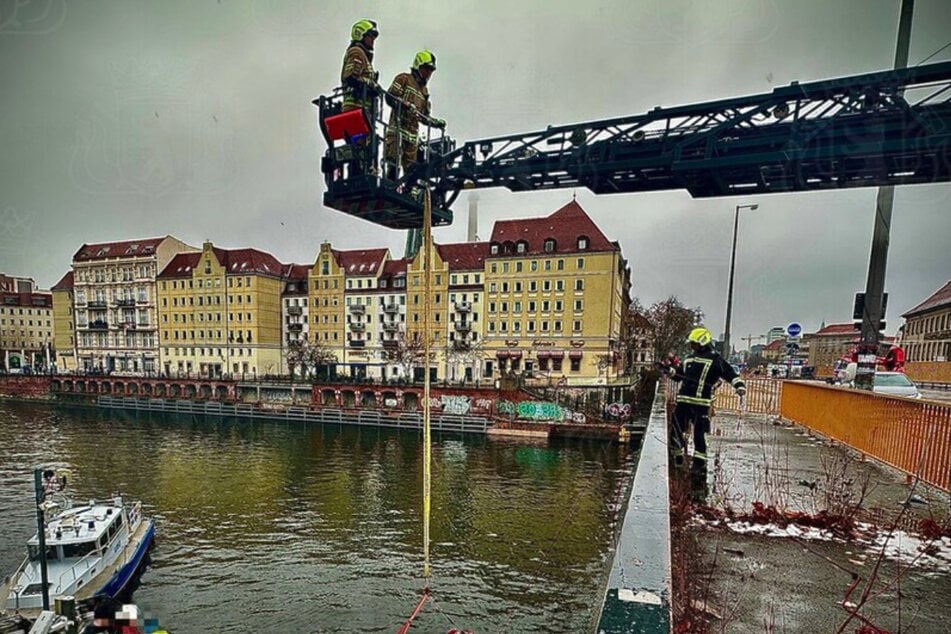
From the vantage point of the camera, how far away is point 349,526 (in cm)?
1716

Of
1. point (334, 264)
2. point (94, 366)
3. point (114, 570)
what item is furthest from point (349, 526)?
point (94, 366)

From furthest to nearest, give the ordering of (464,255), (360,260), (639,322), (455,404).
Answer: (639,322)
(360,260)
(464,255)
(455,404)

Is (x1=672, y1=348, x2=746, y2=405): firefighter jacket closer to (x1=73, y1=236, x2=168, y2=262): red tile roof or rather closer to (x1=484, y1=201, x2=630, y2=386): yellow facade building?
(x1=484, y1=201, x2=630, y2=386): yellow facade building

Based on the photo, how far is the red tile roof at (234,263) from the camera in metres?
53.9

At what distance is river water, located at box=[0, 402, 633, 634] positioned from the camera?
11859 mm

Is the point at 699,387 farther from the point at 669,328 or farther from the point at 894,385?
the point at 669,328

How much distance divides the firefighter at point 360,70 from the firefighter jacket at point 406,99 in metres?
0.25

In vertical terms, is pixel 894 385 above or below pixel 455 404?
above

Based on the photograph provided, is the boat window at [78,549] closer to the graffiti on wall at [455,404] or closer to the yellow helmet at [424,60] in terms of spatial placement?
the yellow helmet at [424,60]

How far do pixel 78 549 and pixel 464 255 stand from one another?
3986cm

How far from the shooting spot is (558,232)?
4497cm

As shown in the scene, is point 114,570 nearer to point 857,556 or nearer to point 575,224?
point 857,556

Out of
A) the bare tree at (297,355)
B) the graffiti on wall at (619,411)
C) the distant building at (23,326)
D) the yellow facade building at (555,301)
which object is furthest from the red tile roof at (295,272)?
the distant building at (23,326)

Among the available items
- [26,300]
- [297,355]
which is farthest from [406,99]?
[26,300]
